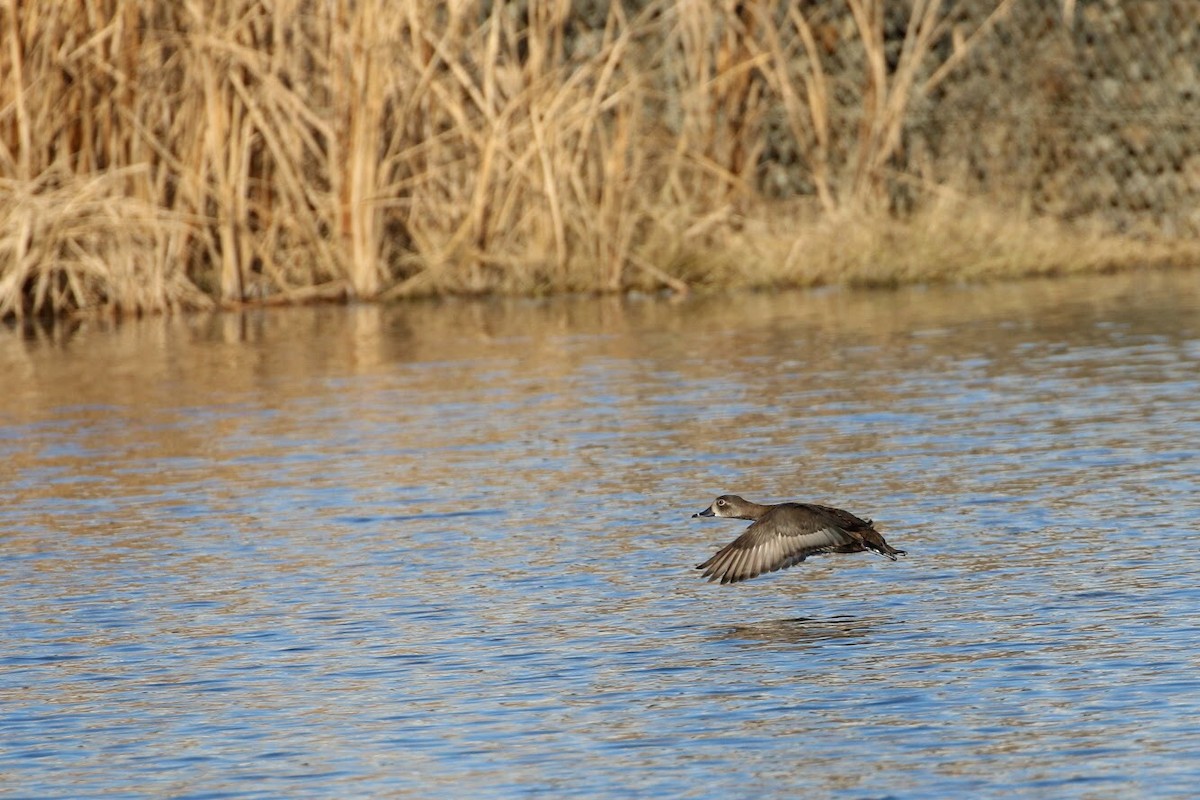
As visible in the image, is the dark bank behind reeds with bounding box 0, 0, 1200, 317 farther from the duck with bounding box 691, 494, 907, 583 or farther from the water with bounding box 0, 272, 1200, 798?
the duck with bounding box 691, 494, 907, 583

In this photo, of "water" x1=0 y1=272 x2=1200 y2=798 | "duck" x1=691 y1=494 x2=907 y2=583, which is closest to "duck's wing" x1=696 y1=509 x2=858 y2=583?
"duck" x1=691 y1=494 x2=907 y2=583

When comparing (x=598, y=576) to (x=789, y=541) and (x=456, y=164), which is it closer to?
(x=789, y=541)

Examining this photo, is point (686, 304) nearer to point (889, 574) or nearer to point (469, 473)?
point (469, 473)

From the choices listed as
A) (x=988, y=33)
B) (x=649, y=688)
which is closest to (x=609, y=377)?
(x=649, y=688)

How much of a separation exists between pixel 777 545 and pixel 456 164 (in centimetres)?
1214

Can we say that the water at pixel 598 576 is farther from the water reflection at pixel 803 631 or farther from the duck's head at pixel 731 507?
the duck's head at pixel 731 507

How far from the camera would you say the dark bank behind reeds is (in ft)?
60.3

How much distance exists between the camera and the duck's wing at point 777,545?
7.29 metres

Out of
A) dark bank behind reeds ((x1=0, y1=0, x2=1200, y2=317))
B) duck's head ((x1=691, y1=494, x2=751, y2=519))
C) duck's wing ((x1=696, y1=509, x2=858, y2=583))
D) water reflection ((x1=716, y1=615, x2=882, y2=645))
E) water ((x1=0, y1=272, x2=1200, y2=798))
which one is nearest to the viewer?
water ((x1=0, y1=272, x2=1200, y2=798))

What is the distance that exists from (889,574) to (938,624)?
88 centimetres

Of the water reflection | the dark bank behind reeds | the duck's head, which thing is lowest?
the water reflection

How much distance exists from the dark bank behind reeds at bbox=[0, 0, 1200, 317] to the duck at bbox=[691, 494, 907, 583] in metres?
11.2

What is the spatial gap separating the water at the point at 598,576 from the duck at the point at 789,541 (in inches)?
6.4

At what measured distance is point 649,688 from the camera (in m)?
6.31
